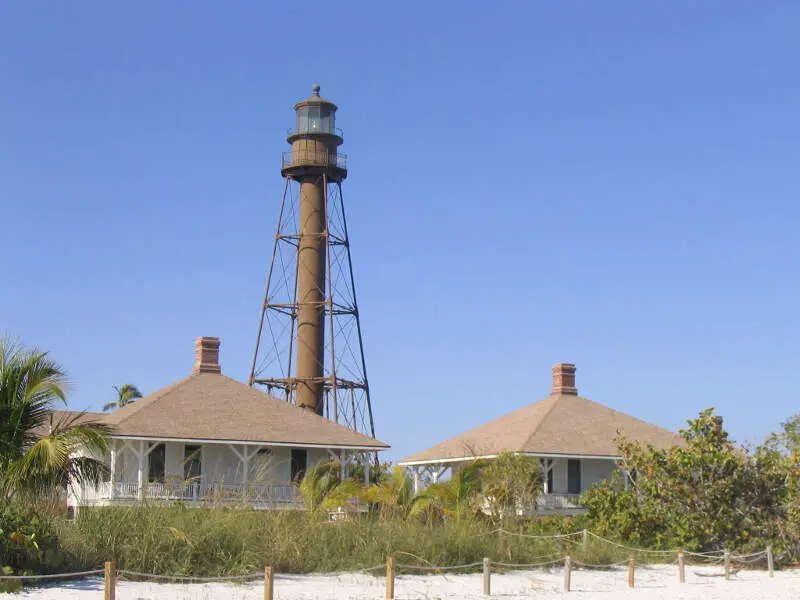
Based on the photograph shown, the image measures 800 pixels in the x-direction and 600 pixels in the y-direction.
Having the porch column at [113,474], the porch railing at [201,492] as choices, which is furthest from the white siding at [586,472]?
the porch column at [113,474]

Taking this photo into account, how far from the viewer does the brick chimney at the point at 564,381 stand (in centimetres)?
4091

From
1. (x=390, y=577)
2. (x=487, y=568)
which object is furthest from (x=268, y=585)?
(x=487, y=568)

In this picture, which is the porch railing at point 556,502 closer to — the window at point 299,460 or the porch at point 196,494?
the window at point 299,460

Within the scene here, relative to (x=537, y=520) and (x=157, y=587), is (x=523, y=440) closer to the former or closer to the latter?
(x=537, y=520)

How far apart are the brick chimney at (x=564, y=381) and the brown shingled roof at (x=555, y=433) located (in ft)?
0.75

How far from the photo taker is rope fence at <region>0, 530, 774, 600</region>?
16516mm

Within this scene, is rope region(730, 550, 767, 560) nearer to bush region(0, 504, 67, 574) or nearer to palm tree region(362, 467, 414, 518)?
palm tree region(362, 467, 414, 518)

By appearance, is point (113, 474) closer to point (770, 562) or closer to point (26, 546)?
point (26, 546)

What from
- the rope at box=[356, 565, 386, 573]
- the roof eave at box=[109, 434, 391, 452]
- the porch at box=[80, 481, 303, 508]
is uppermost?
the roof eave at box=[109, 434, 391, 452]

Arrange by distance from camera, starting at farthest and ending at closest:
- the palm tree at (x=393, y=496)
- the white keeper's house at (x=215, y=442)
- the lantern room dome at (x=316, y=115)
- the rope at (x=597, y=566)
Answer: the lantern room dome at (x=316, y=115) → the white keeper's house at (x=215, y=442) → the palm tree at (x=393, y=496) → the rope at (x=597, y=566)

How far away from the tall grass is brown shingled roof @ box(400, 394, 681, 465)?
11.8 meters

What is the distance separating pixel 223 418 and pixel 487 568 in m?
15.6

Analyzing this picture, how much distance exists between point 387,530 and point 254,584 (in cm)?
362

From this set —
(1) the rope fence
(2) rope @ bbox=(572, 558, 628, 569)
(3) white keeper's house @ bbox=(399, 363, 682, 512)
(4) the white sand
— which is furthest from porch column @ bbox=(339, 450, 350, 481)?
(4) the white sand
